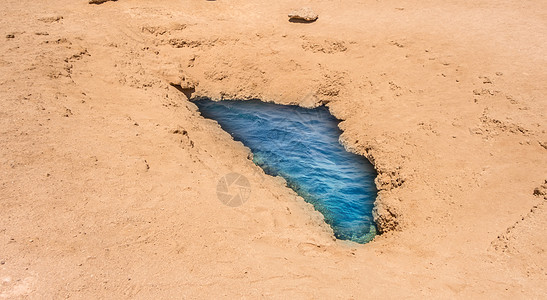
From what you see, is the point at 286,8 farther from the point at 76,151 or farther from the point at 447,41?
the point at 76,151

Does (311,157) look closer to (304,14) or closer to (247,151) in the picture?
(247,151)

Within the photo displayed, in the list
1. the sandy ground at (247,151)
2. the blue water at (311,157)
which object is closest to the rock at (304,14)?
the sandy ground at (247,151)

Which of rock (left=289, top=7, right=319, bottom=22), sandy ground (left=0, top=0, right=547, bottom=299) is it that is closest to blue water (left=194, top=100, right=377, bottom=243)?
sandy ground (left=0, top=0, right=547, bottom=299)

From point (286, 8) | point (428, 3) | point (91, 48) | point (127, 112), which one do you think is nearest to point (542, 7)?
point (428, 3)

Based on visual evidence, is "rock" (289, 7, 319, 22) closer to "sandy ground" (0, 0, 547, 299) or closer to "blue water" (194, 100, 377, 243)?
"sandy ground" (0, 0, 547, 299)

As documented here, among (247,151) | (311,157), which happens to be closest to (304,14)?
(311,157)

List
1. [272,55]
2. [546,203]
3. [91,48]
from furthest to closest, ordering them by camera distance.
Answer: [272,55]
[91,48]
[546,203]
